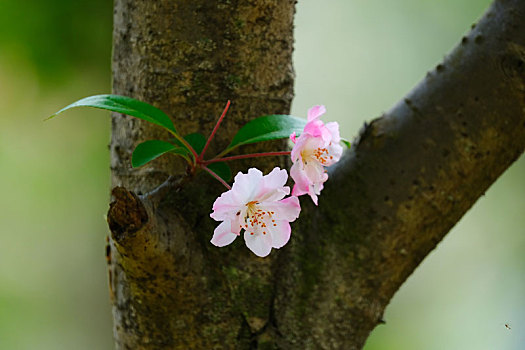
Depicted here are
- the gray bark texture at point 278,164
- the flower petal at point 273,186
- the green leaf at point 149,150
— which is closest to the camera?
the flower petal at point 273,186

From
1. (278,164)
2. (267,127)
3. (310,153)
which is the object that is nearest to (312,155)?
(310,153)

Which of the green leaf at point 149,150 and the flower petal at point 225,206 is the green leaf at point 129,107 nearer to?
the green leaf at point 149,150

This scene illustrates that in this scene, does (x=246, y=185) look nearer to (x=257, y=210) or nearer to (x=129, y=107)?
(x=257, y=210)

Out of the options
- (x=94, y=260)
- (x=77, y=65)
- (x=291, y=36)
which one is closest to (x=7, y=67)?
(x=77, y=65)

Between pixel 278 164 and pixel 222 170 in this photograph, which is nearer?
pixel 222 170

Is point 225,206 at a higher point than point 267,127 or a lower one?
lower

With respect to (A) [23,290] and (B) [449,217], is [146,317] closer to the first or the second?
(B) [449,217]

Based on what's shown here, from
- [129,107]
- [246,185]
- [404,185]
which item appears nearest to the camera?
[246,185]

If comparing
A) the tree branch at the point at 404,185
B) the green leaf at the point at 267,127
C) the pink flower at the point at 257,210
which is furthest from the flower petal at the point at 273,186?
the tree branch at the point at 404,185
